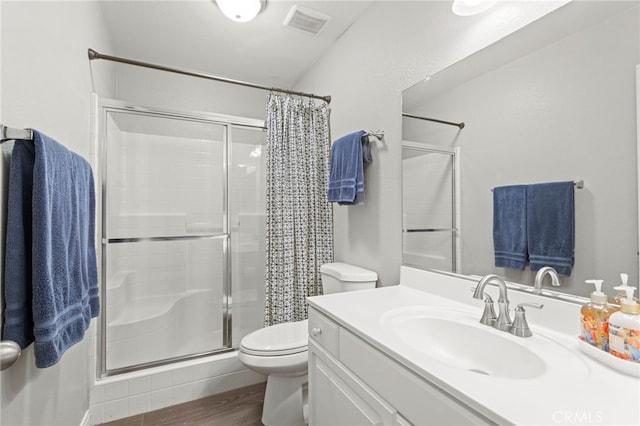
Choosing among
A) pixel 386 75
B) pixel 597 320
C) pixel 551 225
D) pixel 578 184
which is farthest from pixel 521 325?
pixel 386 75

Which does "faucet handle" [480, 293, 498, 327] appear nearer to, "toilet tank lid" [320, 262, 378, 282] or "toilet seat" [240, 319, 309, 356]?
"toilet tank lid" [320, 262, 378, 282]

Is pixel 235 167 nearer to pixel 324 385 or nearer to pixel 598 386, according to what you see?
pixel 324 385

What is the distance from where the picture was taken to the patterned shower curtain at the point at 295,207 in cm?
210

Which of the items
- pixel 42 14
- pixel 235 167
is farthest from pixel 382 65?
pixel 42 14

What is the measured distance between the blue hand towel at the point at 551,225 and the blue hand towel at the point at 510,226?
24 millimetres

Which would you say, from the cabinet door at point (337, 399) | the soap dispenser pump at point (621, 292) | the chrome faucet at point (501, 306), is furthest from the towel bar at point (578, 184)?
the cabinet door at point (337, 399)

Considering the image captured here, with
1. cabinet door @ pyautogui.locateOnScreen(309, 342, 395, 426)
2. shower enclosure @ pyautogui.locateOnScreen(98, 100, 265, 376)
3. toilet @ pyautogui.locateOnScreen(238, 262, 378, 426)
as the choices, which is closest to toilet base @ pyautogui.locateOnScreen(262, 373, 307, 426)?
toilet @ pyautogui.locateOnScreen(238, 262, 378, 426)

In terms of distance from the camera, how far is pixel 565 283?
974 millimetres

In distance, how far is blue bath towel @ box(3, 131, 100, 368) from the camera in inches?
33.1

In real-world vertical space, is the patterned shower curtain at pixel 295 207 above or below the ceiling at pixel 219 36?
below

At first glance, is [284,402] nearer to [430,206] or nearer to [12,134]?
[430,206]

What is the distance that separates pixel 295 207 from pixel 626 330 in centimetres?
172

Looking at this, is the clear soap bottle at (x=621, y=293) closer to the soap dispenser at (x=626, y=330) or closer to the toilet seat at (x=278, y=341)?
the soap dispenser at (x=626, y=330)

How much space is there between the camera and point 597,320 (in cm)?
79
